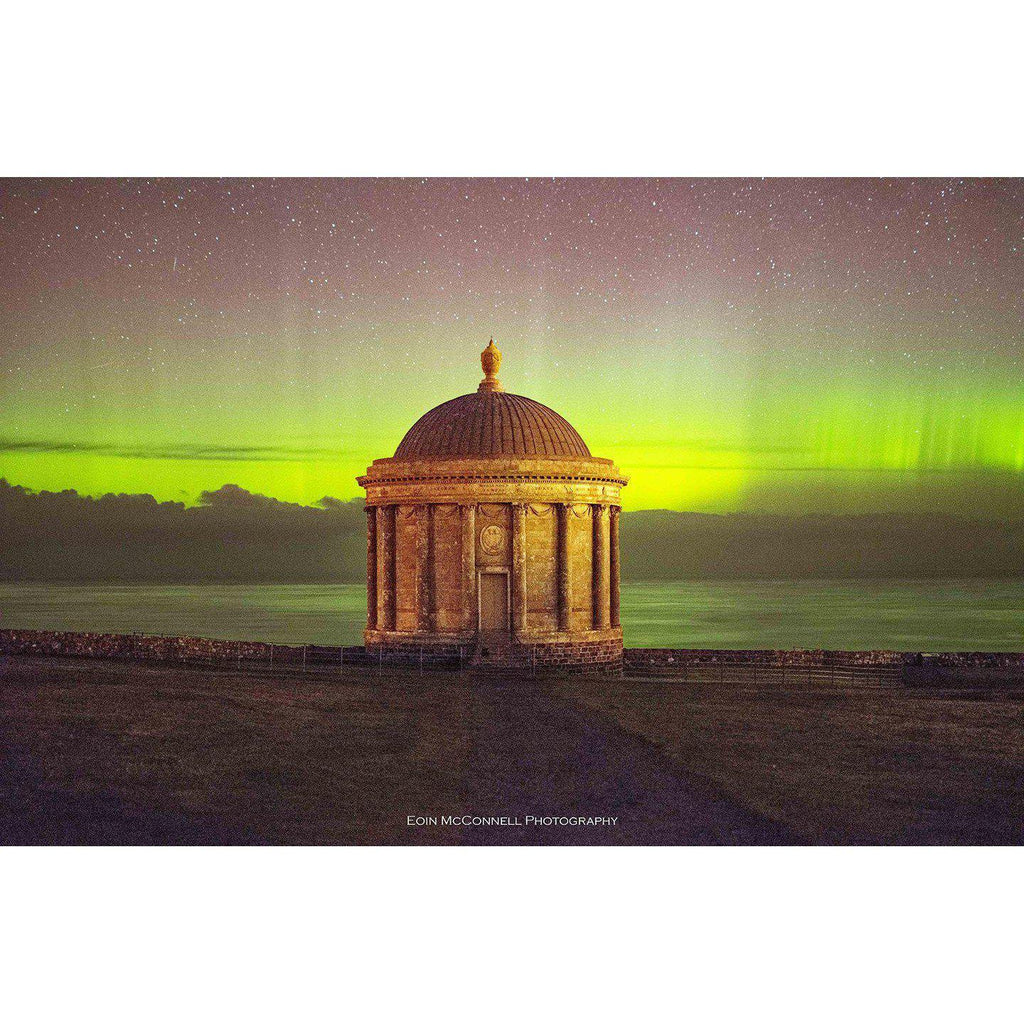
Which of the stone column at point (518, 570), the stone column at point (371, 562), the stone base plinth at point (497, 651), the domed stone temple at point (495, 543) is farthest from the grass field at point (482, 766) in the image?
the stone column at point (371, 562)

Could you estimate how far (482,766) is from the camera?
17453 millimetres

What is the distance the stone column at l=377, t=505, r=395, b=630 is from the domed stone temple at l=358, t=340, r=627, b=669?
0.10ft

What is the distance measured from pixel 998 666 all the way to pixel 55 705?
85.4 feet

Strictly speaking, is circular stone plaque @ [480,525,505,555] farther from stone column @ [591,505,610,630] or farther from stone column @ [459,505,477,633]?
stone column @ [591,505,610,630]

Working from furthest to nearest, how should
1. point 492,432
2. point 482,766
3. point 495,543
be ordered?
point 492,432 → point 495,543 → point 482,766

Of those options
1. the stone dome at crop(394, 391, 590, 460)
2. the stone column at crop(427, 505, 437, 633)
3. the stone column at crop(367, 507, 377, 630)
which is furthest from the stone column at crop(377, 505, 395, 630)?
the stone dome at crop(394, 391, 590, 460)

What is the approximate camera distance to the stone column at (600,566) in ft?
105

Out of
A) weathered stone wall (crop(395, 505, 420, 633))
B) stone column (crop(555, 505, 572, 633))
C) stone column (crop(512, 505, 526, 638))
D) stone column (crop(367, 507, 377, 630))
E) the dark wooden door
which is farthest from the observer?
stone column (crop(367, 507, 377, 630))

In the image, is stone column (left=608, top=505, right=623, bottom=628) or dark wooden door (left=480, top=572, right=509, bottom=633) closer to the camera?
dark wooden door (left=480, top=572, right=509, bottom=633)

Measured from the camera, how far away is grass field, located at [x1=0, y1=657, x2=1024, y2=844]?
15.3 metres

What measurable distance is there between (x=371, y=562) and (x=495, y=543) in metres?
4.64

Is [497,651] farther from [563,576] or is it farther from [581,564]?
[581,564]

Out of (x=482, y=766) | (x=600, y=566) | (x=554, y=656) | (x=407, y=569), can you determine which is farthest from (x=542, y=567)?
(x=482, y=766)

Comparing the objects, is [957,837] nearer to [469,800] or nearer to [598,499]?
[469,800]
